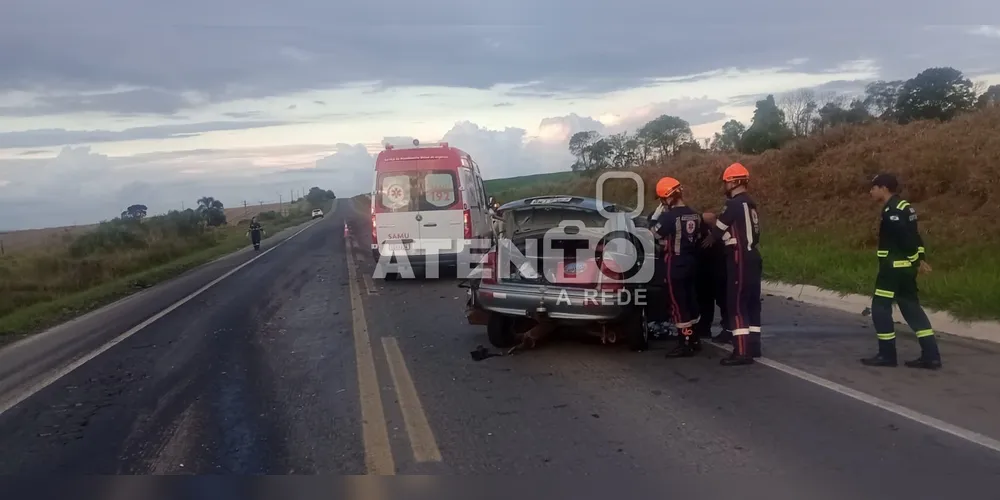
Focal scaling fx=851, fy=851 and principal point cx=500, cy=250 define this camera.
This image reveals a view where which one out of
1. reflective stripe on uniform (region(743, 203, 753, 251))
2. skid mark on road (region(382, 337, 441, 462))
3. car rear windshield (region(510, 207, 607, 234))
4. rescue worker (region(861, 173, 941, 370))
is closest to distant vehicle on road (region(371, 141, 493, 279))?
car rear windshield (region(510, 207, 607, 234))

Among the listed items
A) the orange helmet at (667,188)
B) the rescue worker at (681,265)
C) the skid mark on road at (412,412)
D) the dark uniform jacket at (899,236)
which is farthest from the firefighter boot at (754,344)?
the skid mark on road at (412,412)

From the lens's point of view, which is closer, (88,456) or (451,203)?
(88,456)

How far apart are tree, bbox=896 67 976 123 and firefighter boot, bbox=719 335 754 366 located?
25452mm

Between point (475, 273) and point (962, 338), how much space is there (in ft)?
17.0

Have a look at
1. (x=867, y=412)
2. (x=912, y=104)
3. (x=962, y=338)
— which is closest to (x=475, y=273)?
(x=867, y=412)

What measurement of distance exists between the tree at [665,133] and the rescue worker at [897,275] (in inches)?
1341

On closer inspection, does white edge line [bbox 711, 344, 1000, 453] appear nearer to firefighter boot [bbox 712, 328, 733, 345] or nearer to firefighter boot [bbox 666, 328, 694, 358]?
firefighter boot [bbox 666, 328, 694, 358]

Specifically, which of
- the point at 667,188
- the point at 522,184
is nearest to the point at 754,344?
the point at 667,188

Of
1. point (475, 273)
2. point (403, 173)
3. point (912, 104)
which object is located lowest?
point (475, 273)

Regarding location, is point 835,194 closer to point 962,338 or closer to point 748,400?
point 962,338

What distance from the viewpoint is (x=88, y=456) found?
5.70 meters

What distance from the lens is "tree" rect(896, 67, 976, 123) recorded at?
30.3 metres

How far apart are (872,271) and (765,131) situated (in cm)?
2339

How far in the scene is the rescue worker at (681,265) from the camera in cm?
852
